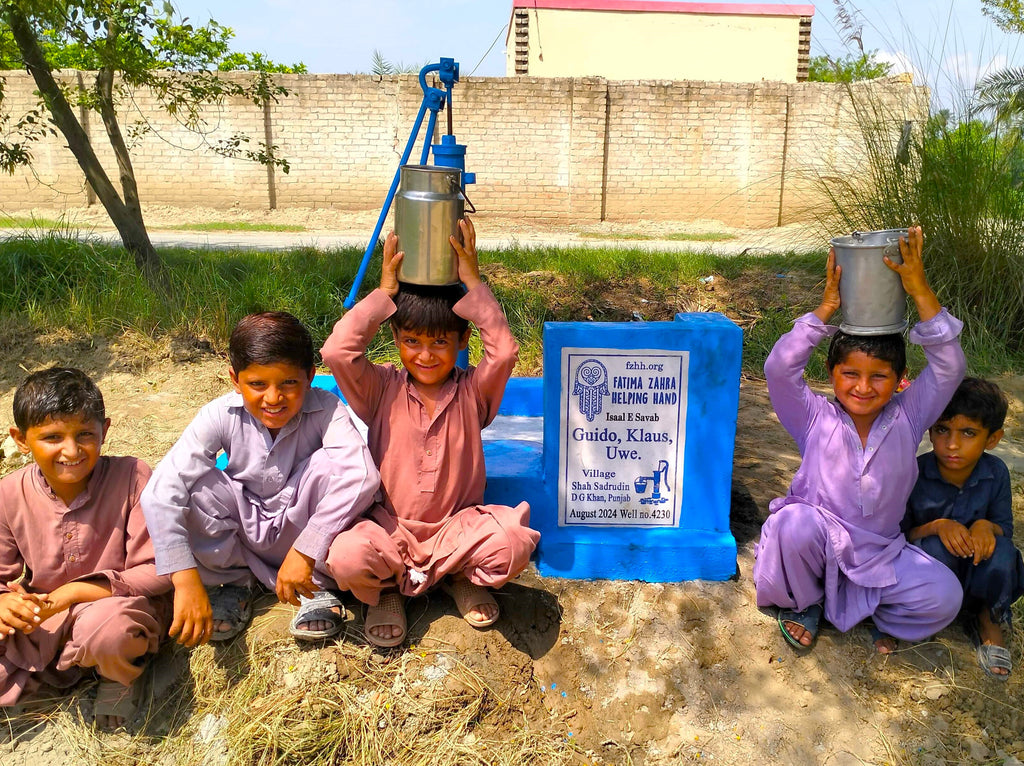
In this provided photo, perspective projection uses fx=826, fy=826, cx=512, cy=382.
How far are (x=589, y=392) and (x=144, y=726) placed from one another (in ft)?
5.89

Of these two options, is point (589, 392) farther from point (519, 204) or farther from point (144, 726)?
point (519, 204)

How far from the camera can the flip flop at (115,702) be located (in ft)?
8.43

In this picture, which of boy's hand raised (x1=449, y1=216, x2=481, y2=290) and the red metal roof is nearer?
boy's hand raised (x1=449, y1=216, x2=481, y2=290)

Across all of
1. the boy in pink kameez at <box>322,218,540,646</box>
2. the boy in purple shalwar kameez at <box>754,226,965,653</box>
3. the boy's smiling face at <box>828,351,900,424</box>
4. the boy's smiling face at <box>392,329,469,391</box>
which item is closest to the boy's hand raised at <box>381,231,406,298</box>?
the boy in pink kameez at <box>322,218,540,646</box>

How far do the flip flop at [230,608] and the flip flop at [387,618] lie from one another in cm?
43

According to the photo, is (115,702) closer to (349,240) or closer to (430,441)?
(430,441)

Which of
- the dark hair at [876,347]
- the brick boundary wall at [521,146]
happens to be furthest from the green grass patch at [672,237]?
the dark hair at [876,347]

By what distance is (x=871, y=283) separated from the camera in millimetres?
2555

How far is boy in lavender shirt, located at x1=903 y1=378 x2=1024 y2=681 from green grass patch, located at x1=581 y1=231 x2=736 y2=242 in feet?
36.0

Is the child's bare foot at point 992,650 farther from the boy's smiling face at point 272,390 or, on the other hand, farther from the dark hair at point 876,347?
the boy's smiling face at point 272,390

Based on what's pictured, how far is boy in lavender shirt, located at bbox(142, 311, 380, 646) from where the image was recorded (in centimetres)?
247

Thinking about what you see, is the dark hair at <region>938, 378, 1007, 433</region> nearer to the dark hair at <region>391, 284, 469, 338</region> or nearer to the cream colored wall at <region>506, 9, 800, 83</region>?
the dark hair at <region>391, 284, 469, 338</region>

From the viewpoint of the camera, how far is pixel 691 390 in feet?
9.44

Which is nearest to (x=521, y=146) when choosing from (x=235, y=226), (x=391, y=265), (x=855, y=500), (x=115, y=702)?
(x=235, y=226)
